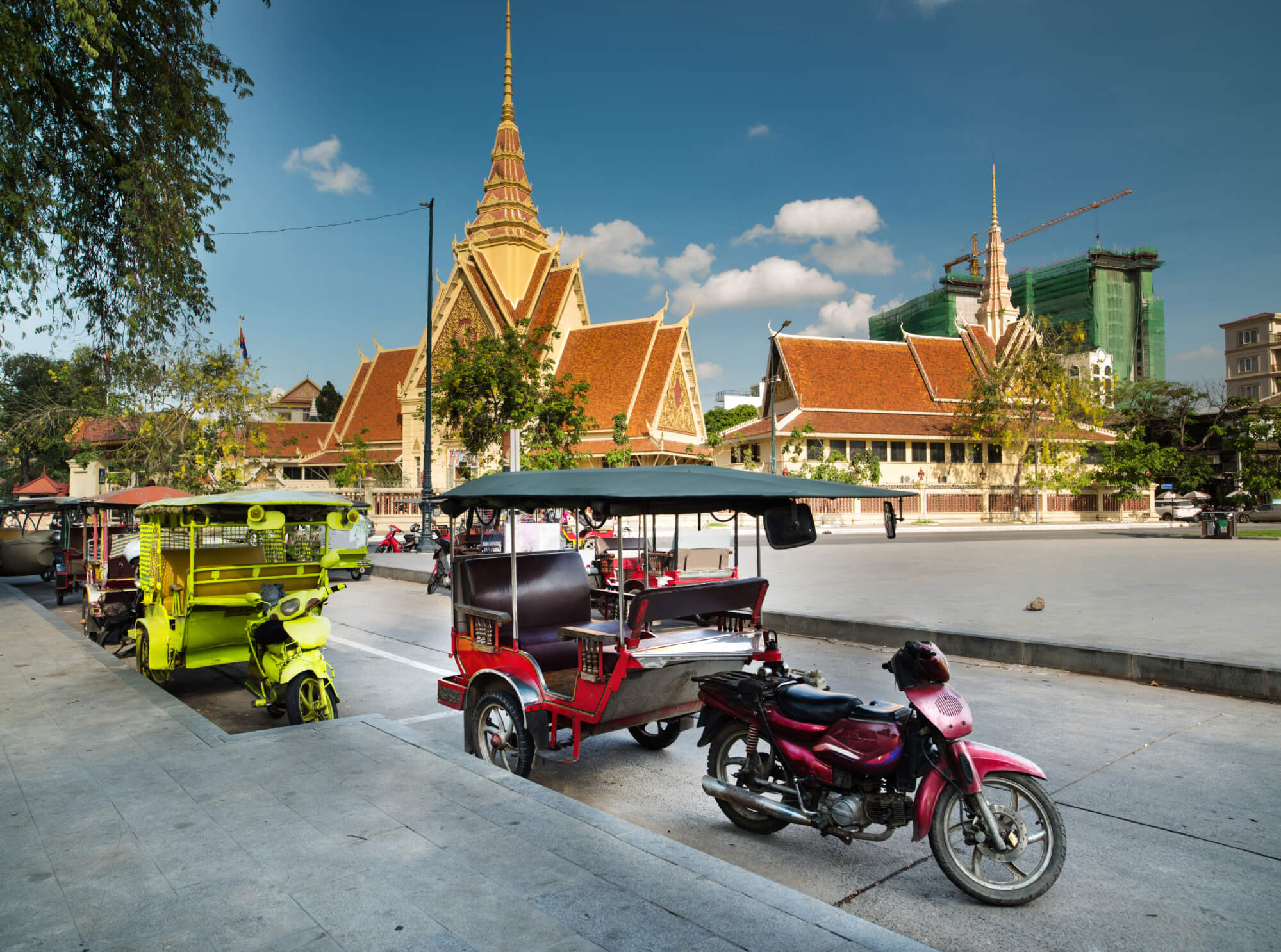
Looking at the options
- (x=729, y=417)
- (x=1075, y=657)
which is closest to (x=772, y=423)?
(x=1075, y=657)

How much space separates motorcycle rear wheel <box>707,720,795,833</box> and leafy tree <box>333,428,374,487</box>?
40.9 meters

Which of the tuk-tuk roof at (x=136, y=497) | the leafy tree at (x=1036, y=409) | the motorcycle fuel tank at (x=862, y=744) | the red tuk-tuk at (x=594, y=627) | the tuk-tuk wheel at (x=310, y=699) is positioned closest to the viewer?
the motorcycle fuel tank at (x=862, y=744)

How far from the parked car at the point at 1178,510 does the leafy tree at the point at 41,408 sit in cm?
4900

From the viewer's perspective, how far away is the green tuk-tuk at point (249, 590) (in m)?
6.36

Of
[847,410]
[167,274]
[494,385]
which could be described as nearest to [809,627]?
[167,274]

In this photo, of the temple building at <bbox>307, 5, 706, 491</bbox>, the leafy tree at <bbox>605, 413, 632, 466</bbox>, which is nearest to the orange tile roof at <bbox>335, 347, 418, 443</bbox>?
the temple building at <bbox>307, 5, 706, 491</bbox>

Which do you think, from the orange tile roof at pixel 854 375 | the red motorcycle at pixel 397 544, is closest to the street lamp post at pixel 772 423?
the orange tile roof at pixel 854 375

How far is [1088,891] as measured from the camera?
3574mm

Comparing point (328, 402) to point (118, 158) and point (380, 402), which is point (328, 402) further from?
point (118, 158)

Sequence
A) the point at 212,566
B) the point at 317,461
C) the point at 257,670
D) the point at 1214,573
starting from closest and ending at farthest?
the point at 257,670 < the point at 212,566 < the point at 1214,573 < the point at 317,461

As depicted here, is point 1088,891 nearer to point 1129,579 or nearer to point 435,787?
point 435,787

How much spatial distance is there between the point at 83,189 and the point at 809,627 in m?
11.1

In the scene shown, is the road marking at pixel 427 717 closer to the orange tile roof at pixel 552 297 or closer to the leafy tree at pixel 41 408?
the leafy tree at pixel 41 408

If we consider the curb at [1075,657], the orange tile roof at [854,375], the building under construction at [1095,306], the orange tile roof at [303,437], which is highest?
the building under construction at [1095,306]
